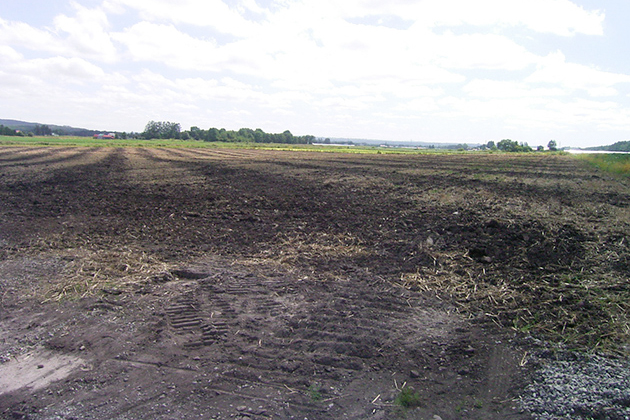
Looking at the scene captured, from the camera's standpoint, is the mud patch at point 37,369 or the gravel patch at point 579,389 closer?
the gravel patch at point 579,389

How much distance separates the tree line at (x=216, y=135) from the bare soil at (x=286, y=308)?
112420 mm

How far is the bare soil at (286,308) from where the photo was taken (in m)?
3.07

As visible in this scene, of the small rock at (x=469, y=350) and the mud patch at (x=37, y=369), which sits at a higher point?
the small rock at (x=469, y=350)

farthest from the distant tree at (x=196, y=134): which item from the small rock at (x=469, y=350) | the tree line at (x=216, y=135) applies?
the small rock at (x=469, y=350)

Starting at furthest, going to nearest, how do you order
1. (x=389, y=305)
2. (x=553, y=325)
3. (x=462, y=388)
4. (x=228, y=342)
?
1. (x=389, y=305)
2. (x=553, y=325)
3. (x=228, y=342)
4. (x=462, y=388)

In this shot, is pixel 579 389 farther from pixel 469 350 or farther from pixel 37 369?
pixel 37 369

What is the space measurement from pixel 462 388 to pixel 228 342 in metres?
2.06

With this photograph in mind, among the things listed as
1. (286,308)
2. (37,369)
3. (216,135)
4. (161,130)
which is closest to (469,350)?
(286,308)

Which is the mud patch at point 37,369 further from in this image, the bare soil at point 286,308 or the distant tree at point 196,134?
the distant tree at point 196,134

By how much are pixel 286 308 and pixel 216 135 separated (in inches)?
4904

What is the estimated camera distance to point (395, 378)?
10.8 ft

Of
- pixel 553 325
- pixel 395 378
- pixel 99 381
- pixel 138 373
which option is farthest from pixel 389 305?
pixel 99 381

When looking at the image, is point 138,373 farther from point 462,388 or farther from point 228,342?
point 462,388

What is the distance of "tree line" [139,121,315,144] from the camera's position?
123 meters
